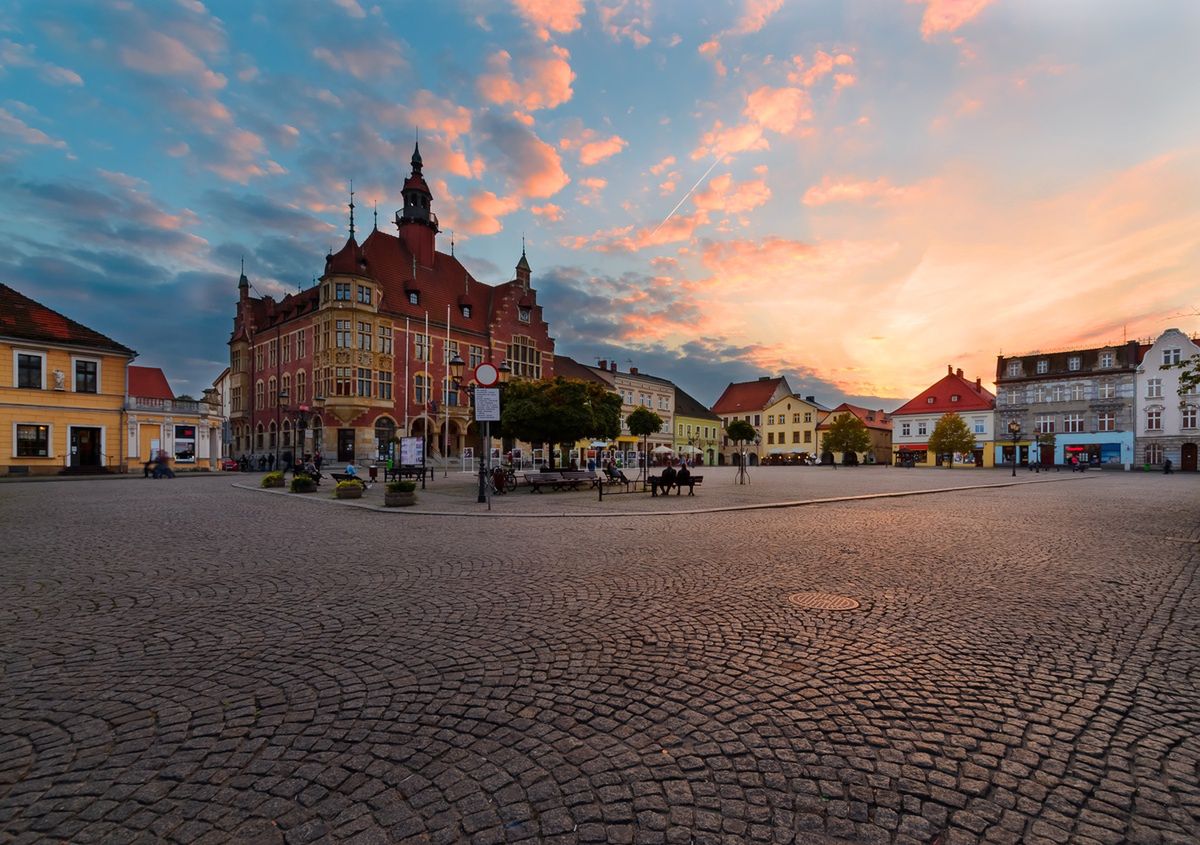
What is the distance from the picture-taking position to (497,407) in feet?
54.1

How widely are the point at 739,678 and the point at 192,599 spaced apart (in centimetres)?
614

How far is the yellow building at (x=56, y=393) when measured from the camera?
34031 mm

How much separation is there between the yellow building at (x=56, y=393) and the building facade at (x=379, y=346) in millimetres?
11373

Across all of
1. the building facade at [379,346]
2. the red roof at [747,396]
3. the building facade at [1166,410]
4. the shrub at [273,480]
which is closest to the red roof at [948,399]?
the building facade at [1166,410]

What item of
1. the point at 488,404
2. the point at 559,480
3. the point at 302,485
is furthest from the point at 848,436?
the point at 302,485

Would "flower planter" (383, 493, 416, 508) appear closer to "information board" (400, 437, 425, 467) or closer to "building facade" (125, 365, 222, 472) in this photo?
"information board" (400, 437, 425, 467)

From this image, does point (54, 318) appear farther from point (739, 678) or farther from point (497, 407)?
point (739, 678)

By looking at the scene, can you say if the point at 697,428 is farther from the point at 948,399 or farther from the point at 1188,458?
the point at 1188,458

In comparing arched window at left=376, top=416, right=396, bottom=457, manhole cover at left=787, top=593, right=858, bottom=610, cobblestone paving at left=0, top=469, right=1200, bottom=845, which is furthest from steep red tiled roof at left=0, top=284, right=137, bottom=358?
manhole cover at left=787, top=593, right=858, bottom=610

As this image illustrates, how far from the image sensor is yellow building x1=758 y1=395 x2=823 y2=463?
289 ft

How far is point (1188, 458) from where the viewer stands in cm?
5566

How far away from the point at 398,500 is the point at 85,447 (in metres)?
36.6

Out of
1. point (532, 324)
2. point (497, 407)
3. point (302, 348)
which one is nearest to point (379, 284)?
point (302, 348)

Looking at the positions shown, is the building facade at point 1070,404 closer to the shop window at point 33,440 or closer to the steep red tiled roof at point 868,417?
the steep red tiled roof at point 868,417
